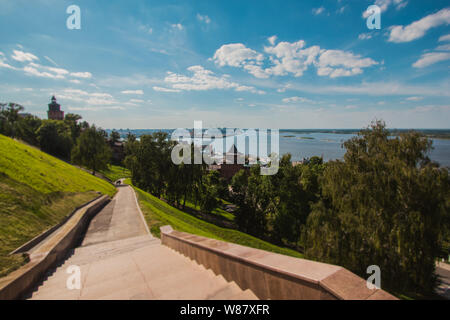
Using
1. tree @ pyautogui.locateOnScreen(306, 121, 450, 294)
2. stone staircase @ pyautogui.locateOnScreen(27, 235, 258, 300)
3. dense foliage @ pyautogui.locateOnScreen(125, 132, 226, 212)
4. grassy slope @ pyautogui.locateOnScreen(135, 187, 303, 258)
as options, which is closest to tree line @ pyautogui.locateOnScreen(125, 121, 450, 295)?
tree @ pyautogui.locateOnScreen(306, 121, 450, 294)

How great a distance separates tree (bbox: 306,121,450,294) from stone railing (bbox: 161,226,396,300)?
34.0ft

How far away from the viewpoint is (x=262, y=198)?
2805 centimetres

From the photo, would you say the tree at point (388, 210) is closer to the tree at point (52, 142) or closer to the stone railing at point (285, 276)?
the stone railing at point (285, 276)

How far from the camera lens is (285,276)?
9.49ft

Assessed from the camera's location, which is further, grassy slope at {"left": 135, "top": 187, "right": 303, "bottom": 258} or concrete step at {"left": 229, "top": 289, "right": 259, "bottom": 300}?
grassy slope at {"left": 135, "top": 187, "right": 303, "bottom": 258}

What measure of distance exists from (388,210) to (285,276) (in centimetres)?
1155

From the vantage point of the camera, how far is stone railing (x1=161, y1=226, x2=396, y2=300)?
2365 mm

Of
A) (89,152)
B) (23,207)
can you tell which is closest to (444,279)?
(23,207)

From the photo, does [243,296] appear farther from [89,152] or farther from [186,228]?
[89,152]

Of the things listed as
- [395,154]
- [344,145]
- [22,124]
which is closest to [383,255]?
[395,154]

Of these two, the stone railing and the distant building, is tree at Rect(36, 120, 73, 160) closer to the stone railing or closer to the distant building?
the stone railing
